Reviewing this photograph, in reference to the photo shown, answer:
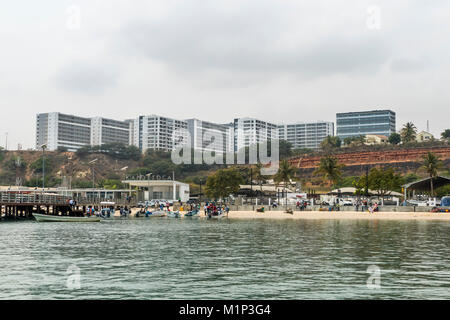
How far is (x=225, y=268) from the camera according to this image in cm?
2461

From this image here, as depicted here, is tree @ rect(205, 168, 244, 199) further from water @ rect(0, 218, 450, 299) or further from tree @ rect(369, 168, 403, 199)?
water @ rect(0, 218, 450, 299)

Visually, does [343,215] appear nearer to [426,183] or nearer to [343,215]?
[343,215]

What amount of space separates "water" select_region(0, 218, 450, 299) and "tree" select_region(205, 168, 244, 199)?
82.7 metres

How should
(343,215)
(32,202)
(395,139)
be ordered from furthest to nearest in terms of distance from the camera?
(395,139) → (343,215) → (32,202)

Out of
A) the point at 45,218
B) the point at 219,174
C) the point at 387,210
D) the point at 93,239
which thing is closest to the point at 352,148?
the point at 219,174

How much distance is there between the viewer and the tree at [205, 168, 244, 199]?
122m

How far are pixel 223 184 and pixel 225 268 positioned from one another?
97.8m

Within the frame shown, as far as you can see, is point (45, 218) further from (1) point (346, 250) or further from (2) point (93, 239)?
(1) point (346, 250)

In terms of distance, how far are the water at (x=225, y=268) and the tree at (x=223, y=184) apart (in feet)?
271

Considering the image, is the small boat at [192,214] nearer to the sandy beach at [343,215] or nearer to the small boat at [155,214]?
the sandy beach at [343,215]

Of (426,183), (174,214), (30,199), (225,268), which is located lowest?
(174,214)
